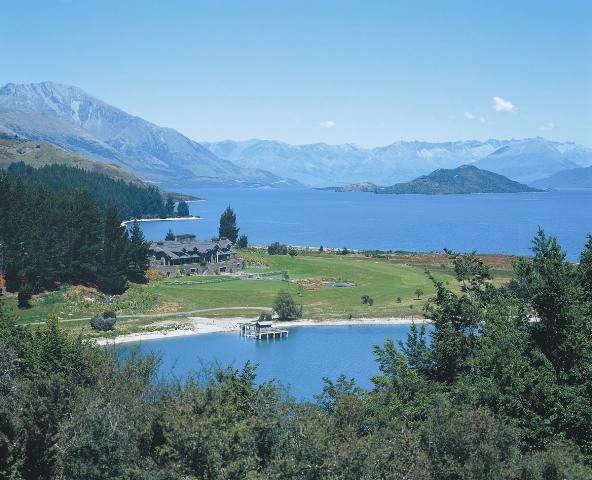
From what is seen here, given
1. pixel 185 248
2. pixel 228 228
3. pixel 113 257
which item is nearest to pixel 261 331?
pixel 113 257

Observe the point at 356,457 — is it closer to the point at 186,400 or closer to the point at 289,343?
the point at 186,400

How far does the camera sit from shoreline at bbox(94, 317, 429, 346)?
59.3 meters

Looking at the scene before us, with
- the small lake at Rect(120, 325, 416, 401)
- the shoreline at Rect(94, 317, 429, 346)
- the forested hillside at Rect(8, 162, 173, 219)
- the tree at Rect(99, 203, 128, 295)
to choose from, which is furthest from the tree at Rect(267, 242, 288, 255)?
the forested hillside at Rect(8, 162, 173, 219)

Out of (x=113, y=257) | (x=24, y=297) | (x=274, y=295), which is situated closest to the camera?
(x=24, y=297)

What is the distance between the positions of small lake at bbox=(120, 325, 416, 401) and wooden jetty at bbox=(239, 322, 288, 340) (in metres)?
0.70

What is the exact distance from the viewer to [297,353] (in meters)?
58.0

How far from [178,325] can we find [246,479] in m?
46.3

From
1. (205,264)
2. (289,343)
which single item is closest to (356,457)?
(289,343)

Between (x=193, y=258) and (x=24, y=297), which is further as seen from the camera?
(x=193, y=258)

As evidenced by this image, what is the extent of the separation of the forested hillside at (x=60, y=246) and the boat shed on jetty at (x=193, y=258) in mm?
6251

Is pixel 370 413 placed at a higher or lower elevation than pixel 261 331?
higher

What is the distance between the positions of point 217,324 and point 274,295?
1264 cm

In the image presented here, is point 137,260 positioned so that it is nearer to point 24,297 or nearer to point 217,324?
point 24,297

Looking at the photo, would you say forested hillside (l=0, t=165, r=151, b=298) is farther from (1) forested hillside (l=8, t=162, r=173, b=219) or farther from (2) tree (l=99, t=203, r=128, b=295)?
(1) forested hillside (l=8, t=162, r=173, b=219)
